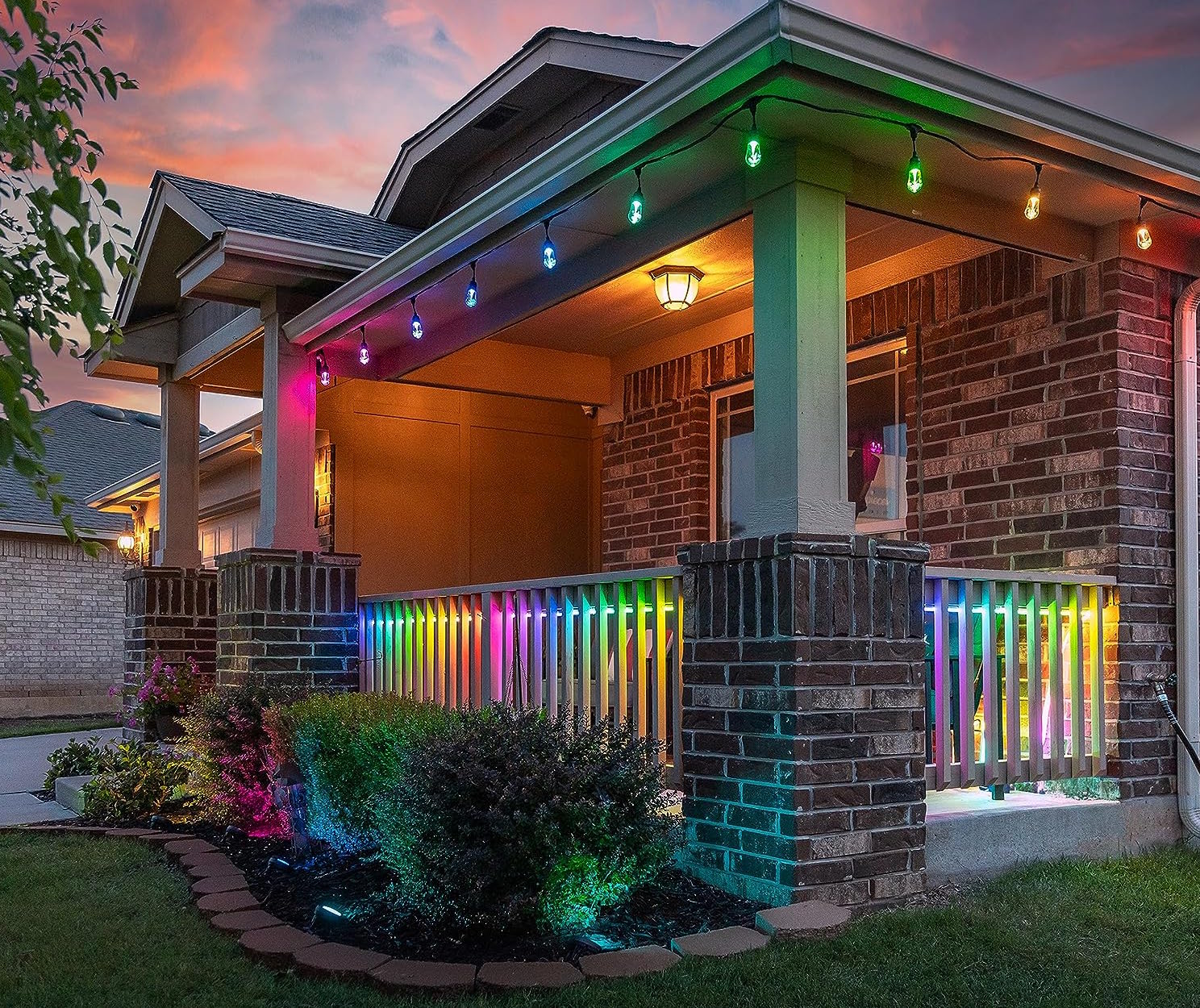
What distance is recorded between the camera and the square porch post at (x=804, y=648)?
4.49m

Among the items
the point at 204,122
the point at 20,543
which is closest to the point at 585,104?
the point at 204,122

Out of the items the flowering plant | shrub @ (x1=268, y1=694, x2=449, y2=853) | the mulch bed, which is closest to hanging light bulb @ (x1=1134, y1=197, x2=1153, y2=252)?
the mulch bed

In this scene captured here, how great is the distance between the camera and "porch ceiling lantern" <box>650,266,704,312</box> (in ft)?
23.4

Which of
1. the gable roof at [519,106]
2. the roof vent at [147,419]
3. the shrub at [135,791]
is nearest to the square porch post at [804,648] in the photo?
the gable roof at [519,106]

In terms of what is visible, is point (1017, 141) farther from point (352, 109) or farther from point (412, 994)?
point (352, 109)

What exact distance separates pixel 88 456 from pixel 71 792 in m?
18.7

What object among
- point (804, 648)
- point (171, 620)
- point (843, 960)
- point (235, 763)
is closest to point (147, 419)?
point (171, 620)

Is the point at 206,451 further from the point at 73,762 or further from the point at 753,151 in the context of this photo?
the point at 753,151

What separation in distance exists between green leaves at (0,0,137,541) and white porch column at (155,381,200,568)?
664cm

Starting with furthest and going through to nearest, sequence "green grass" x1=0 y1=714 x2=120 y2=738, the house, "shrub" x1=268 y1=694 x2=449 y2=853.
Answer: "green grass" x1=0 y1=714 x2=120 y2=738 → "shrub" x1=268 y1=694 x2=449 y2=853 → the house

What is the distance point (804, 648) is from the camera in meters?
4.48

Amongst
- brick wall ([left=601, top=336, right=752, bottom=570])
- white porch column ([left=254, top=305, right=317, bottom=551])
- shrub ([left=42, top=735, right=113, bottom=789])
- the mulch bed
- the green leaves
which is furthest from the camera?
brick wall ([left=601, top=336, right=752, bottom=570])

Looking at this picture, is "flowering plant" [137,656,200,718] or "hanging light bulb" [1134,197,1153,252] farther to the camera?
"flowering plant" [137,656,200,718]

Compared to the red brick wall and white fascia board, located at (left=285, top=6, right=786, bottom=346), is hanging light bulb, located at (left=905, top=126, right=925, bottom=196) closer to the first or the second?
white fascia board, located at (left=285, top=6, right=786, bottom=346)
